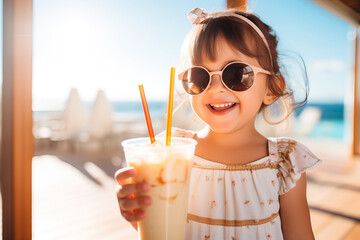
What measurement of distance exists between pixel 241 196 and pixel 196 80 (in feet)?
1.48

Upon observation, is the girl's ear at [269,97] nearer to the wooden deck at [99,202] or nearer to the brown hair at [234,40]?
the brown hair at [234,40]

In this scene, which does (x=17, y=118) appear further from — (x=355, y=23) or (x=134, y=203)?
(x=355, y=23)

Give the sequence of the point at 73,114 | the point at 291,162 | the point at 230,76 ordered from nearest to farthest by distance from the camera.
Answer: the point at 230,76, the point at 291,162, the point at 73,114

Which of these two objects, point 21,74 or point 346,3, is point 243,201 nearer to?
point 21,74

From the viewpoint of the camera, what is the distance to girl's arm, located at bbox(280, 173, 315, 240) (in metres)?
1.03

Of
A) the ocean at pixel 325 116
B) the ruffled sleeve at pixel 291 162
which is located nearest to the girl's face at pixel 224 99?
the ruffled sleeve at pixel 291 162

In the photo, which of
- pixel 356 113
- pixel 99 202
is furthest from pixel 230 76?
pixel 356 113

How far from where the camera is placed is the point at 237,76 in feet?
3.18

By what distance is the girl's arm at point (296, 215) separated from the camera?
1031mm

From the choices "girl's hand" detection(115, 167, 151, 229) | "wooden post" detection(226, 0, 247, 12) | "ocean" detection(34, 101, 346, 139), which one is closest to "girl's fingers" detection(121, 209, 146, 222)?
"girl's hand" detection(115, 167, 151, 229)

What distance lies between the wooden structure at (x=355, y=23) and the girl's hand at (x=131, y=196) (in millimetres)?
4777

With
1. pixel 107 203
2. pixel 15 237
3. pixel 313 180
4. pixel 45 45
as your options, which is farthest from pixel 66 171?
pixel 45 45

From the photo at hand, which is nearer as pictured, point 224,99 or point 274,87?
point 224,99

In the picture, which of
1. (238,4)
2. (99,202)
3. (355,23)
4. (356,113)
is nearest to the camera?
(238,4)
